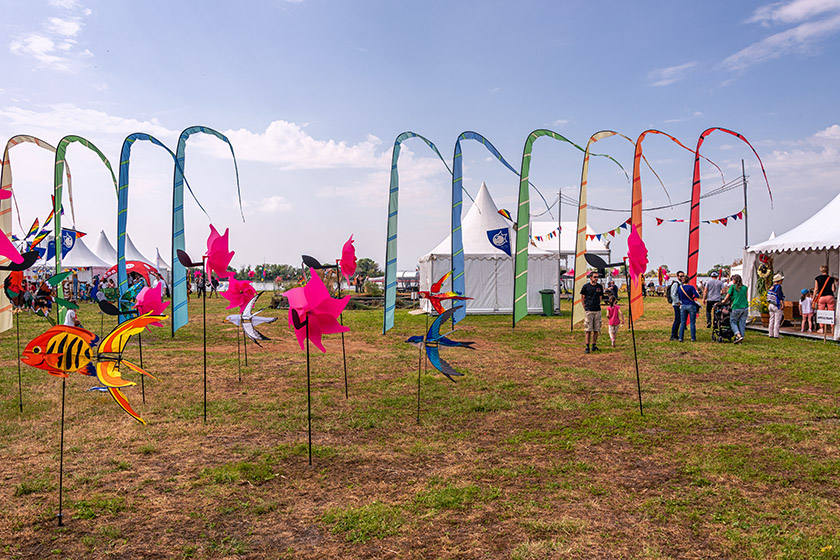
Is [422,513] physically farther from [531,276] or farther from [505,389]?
[531,276]

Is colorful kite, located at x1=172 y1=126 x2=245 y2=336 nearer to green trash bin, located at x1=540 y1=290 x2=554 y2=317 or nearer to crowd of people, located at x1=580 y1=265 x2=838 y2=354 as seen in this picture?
crowd of people, located at x1=580 y1=265 x2=838 y2=354

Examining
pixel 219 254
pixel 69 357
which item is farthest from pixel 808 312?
pixel 69 357

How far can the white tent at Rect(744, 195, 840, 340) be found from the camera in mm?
11289

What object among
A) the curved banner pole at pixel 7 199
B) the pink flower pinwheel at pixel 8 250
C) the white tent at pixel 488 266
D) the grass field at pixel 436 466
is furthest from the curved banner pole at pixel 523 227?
the curved banner pole at pixel 7 199

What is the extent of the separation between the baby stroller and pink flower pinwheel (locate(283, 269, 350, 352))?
9693 mm

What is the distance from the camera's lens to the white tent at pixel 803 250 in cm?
1129

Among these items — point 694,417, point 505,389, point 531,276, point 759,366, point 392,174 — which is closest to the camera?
point 694,417

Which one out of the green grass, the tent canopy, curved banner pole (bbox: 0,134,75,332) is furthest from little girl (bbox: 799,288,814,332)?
the tent canopy

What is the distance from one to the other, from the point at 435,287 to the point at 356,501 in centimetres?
389

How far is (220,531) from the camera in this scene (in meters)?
3.45

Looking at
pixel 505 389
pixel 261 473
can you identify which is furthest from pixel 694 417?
pixel 261 473

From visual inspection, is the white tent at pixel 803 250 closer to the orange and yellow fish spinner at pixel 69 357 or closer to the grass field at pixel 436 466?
the grass field at pixel 436 466

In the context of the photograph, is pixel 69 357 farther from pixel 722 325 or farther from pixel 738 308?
pixel 722 325

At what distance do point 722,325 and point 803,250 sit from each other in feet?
7.75
